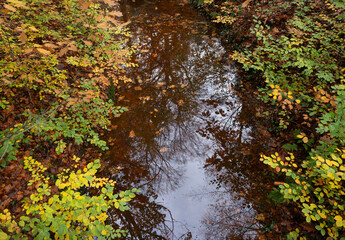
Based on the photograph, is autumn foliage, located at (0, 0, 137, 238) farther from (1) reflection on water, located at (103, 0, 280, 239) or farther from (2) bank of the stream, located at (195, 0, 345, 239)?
(2) bank of the stream, located at (195, 0, 345, 239)

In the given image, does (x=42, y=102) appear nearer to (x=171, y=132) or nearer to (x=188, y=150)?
(x=171, y=132)

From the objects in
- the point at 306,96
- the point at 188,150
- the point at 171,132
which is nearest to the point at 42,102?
the point at 171,132

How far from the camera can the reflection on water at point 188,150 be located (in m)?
3.59

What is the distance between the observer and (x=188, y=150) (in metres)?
4.73

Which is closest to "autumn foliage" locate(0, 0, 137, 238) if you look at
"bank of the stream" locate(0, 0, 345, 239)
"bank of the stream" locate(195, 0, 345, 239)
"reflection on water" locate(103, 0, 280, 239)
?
"bank of the stream" locate(0, 0, 345, 239)

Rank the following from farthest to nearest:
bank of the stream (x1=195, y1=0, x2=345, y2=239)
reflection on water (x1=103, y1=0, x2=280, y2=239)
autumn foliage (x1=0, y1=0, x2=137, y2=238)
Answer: reflection on water (x1=103, y1=0, x2=280, y2=239)
autumn foliage (x1=0, y1=0, x2=137, y2=238)
bank of the stream (x1=195, y1=0, x2=345, y2=239)

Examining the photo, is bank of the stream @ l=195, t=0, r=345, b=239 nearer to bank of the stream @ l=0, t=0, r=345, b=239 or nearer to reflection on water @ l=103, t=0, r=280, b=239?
bank of the stream @ l=0, t=0, r=345, b=239

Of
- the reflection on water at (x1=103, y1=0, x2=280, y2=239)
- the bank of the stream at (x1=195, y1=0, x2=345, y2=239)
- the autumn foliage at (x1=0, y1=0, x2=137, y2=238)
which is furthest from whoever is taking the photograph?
the reflection on water at (x1=103, y1=0, x2=280, y2=239)

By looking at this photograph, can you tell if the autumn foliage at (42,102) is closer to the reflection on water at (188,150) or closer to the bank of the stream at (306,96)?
the reflection on water at (188,150)

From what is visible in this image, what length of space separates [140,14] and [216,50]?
18.6 ft

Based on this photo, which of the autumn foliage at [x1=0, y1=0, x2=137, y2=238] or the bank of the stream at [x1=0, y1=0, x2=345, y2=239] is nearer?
the bank of the stream at [x1=0, y1=0, x2=345, y2=239]

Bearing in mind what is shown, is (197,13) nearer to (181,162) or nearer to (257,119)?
(257,119)

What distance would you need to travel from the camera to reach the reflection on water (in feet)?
11.8

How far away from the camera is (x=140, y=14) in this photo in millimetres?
10500
